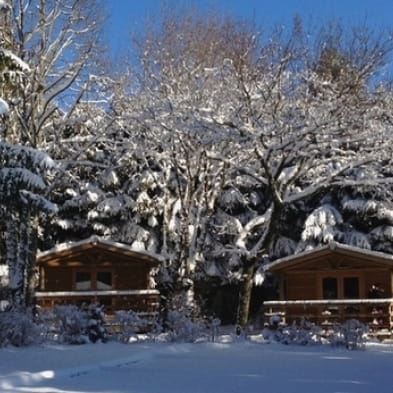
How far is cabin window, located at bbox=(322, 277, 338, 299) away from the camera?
22.4 m

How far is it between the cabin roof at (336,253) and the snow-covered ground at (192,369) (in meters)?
6.97

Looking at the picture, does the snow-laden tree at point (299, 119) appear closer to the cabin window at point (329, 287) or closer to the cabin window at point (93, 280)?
the cabin window at point (329, 287)

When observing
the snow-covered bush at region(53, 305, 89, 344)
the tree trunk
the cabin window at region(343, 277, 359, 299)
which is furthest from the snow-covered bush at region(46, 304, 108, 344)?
the cabin window at region(343, 277, 359, 299)

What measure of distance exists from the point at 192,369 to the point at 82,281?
45.7 ft

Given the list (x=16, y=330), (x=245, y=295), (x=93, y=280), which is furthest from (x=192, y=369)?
(x=93, y=280)

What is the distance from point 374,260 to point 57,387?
584 inches

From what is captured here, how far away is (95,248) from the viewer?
75.9 ft

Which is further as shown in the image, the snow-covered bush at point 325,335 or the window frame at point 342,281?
the window frame at point 342,281

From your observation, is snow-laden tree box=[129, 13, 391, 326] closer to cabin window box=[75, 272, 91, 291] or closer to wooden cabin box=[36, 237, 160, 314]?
wooden cabin box=[36, 237, 160, 314]

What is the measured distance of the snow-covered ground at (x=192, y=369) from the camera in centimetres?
851

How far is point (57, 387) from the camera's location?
27.7 ft

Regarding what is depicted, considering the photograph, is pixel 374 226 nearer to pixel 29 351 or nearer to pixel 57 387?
pixel 29 351

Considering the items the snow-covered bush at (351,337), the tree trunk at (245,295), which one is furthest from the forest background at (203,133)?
the snow-covered bush at (351,337)

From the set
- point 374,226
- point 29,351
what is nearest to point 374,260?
point 374,226
